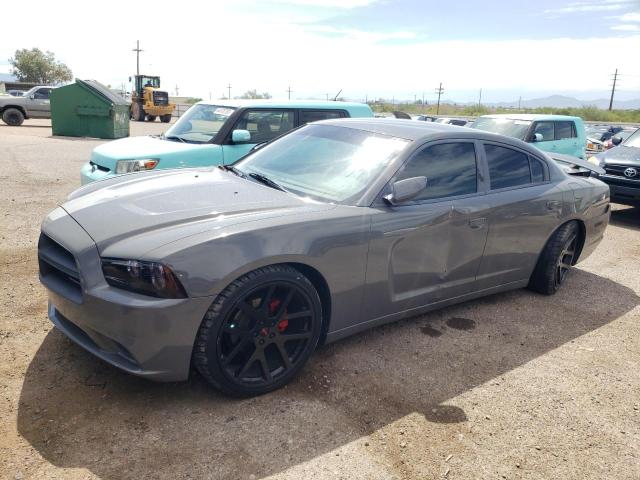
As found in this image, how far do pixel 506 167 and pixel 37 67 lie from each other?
259 feet

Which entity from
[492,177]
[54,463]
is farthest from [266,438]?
[492,177]

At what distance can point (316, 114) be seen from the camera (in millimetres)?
7207

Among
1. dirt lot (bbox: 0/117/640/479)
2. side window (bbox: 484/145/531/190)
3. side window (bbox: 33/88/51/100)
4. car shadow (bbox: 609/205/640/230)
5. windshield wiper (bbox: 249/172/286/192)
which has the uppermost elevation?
side window (bbox: 33/88/51/100)

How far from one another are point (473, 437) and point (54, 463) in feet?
6.70

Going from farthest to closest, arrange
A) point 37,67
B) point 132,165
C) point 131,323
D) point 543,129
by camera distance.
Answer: point 37,67 < point 543,129 < point 132,165 < point 131,323

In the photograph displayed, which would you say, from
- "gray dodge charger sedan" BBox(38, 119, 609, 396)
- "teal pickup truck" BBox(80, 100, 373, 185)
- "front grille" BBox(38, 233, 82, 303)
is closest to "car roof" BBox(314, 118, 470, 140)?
"gray dodge charger sedan" BBox(38, 119, 609, 396)

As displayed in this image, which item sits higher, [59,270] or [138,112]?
[138,112]

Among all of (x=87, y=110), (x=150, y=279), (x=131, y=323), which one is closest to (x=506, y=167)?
(x=150, y=279)

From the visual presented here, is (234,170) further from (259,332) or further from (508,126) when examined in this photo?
(508,126)

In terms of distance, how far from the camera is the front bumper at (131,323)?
2.52 meters

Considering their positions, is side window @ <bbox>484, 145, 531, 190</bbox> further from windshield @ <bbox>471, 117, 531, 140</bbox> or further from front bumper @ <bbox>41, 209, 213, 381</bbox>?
windshield @ <bbox>471, 117, 531, 140</bbox>

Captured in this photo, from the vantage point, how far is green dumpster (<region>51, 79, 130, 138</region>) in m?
18.4

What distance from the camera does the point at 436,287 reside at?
375cm

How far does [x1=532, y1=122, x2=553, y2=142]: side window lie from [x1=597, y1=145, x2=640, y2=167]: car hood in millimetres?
1306
